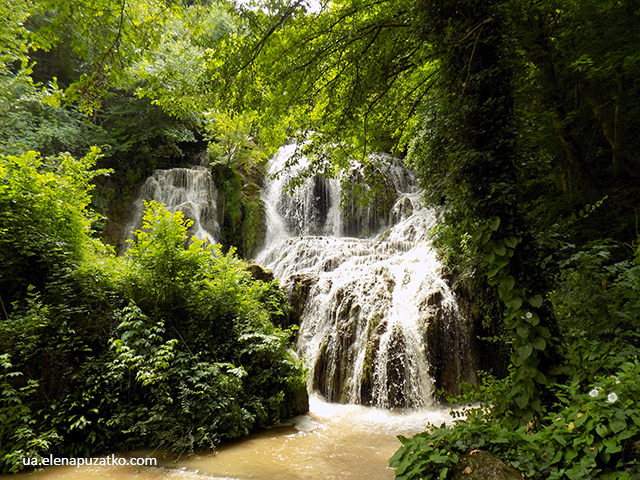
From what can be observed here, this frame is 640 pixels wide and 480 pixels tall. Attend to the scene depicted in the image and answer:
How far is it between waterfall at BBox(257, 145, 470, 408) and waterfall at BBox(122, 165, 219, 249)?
5.47 metres

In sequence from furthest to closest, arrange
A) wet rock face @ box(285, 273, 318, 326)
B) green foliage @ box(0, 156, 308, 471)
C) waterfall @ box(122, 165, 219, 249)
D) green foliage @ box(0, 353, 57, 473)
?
waterfall @ box(122, 165, 219, 249), wet rock face @ box(285, 273, 318, 326), green foliage @ box(0, 156, 308, 471), green foliage @ box(0, 353, 57, 473)

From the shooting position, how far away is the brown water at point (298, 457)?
358 centimetres

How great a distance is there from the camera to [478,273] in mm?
3629

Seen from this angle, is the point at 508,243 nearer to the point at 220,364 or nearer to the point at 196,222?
the point at 220,364

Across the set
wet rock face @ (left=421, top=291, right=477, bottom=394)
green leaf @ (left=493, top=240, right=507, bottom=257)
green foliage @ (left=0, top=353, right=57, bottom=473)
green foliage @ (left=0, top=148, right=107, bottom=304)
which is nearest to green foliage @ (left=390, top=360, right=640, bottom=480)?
green leaf @ (left=493, top=240, right=507, bottom=257)

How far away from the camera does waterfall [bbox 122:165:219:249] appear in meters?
15.5

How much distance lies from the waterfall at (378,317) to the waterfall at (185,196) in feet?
17.9

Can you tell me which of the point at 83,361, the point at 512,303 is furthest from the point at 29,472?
the point at 512,303

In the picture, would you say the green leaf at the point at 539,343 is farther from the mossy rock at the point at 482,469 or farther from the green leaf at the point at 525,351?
the mossy rock at the point at 482,469

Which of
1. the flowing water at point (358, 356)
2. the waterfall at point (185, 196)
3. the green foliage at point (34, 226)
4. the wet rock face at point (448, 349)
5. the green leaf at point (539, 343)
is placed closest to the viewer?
the green leaf at point (539, 343)

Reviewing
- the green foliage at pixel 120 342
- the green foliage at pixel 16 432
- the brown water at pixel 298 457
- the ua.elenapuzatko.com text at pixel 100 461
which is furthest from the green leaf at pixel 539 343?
the green foliage at pixel 16 432

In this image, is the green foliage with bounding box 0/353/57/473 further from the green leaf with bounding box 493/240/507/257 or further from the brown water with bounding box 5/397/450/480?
the green leaf with bounding box 493/240/507/257

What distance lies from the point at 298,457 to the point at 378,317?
13.7 ft

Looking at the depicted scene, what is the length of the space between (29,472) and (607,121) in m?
10.8
